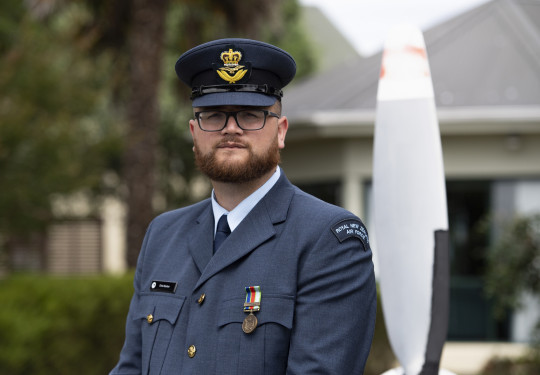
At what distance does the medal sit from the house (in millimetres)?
7661

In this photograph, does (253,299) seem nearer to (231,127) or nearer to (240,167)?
(240,167)

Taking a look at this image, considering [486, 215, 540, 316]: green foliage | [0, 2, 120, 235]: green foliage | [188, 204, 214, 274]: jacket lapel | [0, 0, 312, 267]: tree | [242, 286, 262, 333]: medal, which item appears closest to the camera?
[242, 286, 262, 333]: medal

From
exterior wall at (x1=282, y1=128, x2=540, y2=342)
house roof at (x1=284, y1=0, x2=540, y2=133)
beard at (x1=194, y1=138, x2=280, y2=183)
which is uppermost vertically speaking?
house roof at (x1=284, y1=0, x2=540, y2=133)

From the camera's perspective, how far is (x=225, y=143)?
217 centimetres

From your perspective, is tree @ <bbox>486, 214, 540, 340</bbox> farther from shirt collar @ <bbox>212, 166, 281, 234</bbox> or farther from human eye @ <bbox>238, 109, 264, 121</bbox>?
human eye @ <bbox>238, 109, 264, 121</bbox>

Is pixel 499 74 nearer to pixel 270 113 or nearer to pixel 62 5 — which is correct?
pixel 62 5

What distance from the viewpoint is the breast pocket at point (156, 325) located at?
7.43 ft

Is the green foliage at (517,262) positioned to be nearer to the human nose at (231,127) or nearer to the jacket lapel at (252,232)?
the jacket lapel at (252,232)

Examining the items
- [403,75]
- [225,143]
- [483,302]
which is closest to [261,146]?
[225,143]

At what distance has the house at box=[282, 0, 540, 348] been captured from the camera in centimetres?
970

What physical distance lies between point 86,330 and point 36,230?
9.51 feet

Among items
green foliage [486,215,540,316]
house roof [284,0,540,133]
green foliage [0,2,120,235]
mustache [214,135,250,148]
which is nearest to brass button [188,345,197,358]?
mustache [214,135,250,148]

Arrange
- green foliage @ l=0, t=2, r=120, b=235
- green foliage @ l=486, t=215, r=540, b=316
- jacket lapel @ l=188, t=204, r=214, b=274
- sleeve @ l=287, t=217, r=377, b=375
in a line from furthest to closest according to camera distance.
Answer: green foliage @ l=0, t=2, r=120, b=235, green foliage @ l=486, t=215, r=540, b=316, jacket lapel @ l=188, t=204, r=214, b=274, sleeve @ l=287, t=217, r=377, b=375

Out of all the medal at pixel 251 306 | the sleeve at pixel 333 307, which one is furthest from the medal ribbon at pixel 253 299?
the sleeve at pixel 333 307
